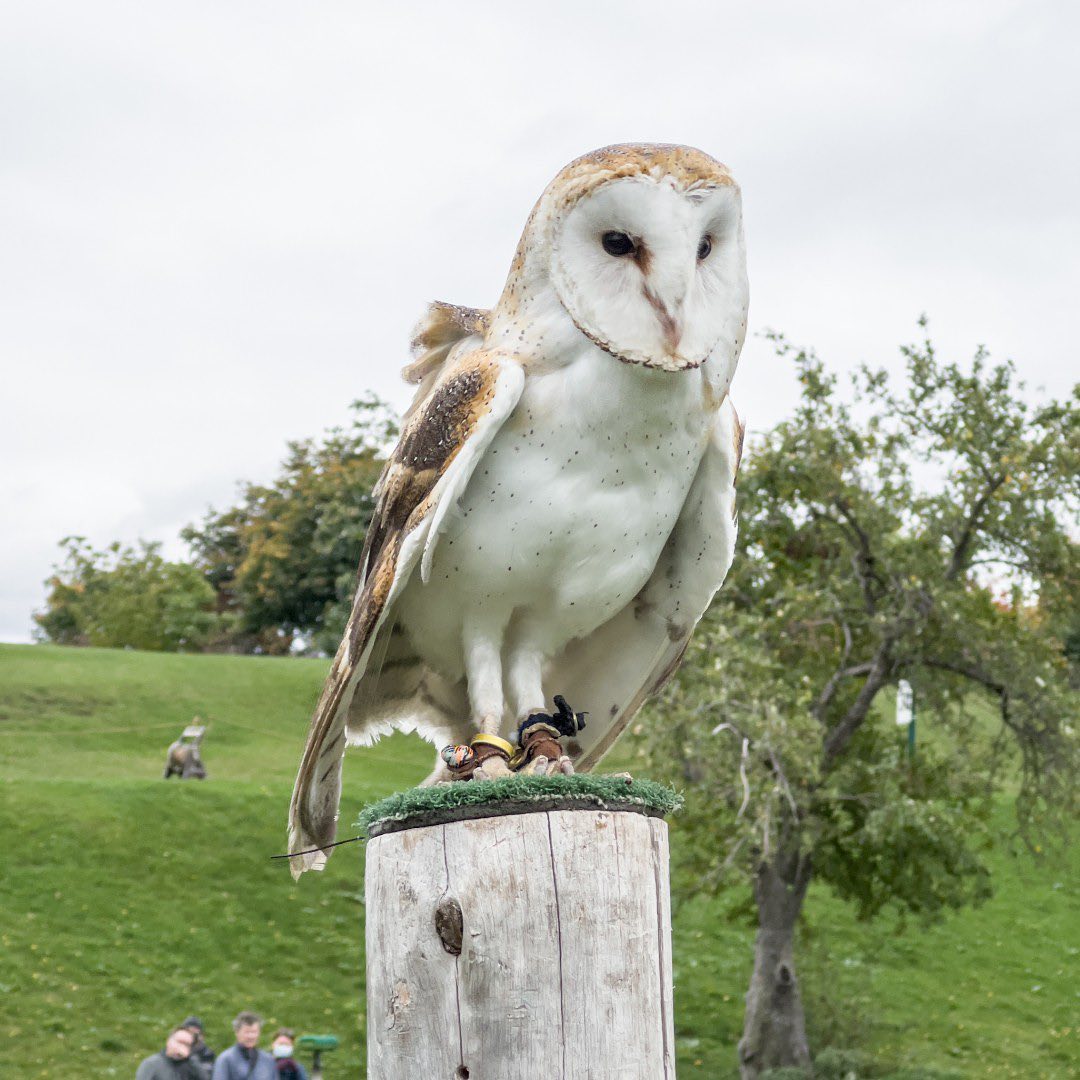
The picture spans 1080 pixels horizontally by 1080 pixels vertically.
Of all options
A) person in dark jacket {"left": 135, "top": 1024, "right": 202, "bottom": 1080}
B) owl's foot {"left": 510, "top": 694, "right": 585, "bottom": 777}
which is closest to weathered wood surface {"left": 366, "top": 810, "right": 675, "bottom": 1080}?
owl's foot {"left": 510, "top": 694, "right": 585, "bottom": 777}

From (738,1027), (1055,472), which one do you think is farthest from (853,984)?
(1055,472)

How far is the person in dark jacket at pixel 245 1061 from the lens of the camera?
852cm

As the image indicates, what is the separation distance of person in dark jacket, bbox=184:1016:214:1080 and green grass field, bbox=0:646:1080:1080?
4.33 meters

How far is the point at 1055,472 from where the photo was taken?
14070 millimetres

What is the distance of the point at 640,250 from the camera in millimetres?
3736

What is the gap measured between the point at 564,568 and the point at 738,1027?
13.7 m

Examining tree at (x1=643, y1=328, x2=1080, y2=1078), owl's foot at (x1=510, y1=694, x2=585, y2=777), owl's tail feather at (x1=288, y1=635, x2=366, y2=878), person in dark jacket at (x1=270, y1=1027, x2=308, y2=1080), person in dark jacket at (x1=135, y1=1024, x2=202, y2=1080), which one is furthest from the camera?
tree at (x1=643, y1=328, x2=1080, y2=1078)

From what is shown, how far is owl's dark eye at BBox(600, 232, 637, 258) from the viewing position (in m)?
3.75

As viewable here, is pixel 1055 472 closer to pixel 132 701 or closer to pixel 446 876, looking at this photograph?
pixel 446 876

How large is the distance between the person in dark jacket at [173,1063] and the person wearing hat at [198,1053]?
12 centimetres

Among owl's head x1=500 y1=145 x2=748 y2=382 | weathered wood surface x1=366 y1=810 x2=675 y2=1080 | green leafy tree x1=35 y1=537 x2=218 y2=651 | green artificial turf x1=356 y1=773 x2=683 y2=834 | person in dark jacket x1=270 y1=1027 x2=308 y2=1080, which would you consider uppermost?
green leafy tree x1=35 y1=537 x2=218 y2=651

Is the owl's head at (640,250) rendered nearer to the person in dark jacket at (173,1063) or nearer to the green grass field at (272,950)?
the person in dark jacket at (173,1063)

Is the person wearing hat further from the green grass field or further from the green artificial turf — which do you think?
the green artificial turf

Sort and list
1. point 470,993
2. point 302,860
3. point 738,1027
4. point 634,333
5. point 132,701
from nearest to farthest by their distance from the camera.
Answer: point 470,993
point 634,333
point 302,860
point 738,1027
point 132,701
